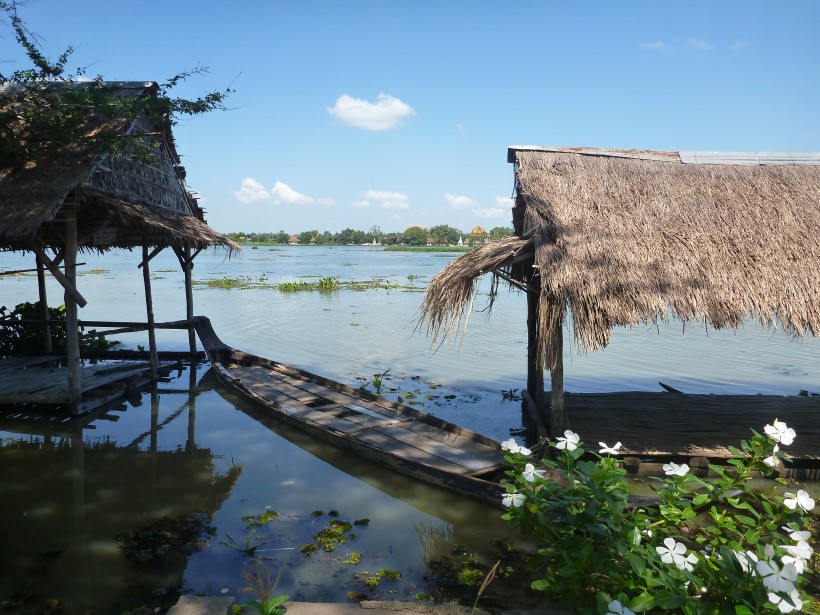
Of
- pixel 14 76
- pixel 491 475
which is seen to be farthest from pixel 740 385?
pixel 14 76

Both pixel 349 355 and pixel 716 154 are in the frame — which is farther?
pixel 349 355

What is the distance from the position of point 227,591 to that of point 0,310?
9259 millimetres

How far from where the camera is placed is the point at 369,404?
775 centimetres

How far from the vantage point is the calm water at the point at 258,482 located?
13.8ft

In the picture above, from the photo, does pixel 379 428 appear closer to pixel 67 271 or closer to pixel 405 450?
pixel 405 450

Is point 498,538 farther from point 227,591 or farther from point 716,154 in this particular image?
point 716,154

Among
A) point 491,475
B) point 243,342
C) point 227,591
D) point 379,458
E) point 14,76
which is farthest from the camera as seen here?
point 243,342

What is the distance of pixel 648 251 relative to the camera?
20.2 ft

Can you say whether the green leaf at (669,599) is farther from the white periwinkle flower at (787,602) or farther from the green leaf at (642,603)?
the white periwinkle flower at (787,602)

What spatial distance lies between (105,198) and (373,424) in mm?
4565

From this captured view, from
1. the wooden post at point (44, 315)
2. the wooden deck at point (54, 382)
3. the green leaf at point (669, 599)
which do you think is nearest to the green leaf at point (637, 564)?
the green leaf at point (669, 599)

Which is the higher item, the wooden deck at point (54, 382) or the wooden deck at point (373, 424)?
the wooden deck at point (54, 382)

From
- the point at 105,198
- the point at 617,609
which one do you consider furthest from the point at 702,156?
the point at 105,198

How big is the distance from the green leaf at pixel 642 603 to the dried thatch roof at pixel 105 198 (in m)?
6.78
